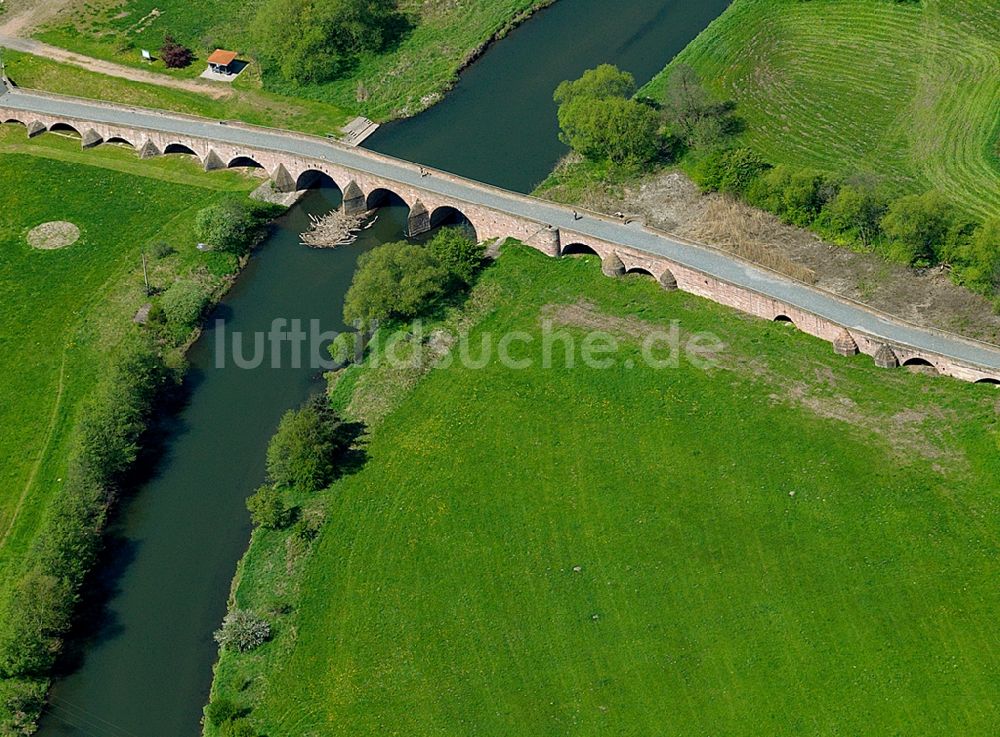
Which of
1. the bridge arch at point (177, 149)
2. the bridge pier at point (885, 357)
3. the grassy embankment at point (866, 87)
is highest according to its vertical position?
the bridge pier at point (885, 357)

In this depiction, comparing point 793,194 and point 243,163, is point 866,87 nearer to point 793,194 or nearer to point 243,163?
point 793,194

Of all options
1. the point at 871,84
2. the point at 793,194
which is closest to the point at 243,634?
the point at 793,194

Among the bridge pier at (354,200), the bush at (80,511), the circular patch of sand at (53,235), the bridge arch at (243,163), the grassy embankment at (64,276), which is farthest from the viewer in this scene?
the bridge arch at (243,163)

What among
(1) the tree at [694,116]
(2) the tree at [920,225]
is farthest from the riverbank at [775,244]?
(1) the tree at [694,116]

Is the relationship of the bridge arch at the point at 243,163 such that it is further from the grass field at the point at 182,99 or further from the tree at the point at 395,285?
the tree at the point at 395,285

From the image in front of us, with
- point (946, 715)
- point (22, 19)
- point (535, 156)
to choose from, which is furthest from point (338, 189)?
point (946, 715)

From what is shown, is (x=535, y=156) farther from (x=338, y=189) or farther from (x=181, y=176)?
(x=181, y=176)
